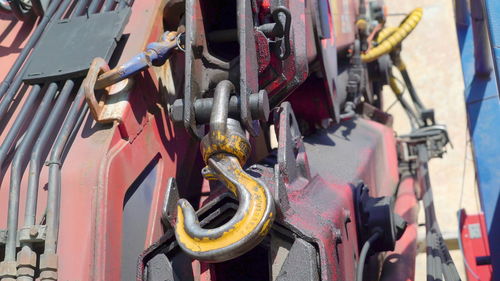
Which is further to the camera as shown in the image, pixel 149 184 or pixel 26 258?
pixel 149 184

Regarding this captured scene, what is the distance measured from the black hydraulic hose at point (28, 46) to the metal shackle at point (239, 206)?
71 centimetres

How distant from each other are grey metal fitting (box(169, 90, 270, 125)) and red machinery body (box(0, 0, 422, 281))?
6.3 inches

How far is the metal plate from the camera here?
222cm

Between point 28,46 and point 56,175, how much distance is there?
2.15ft

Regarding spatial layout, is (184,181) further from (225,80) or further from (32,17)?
(32,17)

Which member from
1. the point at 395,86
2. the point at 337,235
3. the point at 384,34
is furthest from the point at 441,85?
the point at 337,235

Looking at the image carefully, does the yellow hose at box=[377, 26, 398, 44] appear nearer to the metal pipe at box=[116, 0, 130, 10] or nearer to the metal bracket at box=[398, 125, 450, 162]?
the metal bracket at box=[398, 125, 450, 162]

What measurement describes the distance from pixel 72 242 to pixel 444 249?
1.27 meters

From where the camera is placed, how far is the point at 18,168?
1.99 m

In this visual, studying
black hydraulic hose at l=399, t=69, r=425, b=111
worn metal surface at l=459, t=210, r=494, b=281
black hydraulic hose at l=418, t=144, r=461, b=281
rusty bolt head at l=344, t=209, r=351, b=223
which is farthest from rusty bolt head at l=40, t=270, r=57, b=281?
black hydraulic hose at l=399, t=69, r=425, b=111

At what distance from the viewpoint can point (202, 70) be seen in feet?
7.00

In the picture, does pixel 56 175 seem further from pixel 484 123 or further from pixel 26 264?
pixel 484 123

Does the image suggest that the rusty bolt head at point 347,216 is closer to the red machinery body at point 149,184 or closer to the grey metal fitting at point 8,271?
the red machinery body at point 149,184

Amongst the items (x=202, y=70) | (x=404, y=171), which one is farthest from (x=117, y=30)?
(x=404, y=171)
